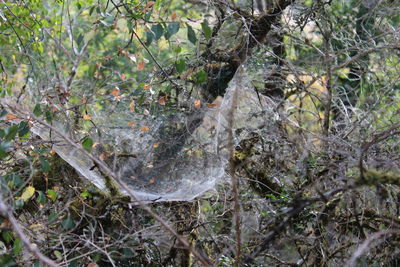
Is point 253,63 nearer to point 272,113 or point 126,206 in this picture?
point 272,113

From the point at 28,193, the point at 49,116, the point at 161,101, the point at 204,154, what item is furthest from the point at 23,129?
the point at 204,154

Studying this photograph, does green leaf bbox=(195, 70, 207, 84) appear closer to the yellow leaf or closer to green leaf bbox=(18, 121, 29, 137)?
green leaf bbox=(18, 121, 29, 137)

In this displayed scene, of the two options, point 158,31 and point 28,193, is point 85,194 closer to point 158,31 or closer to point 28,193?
point 28,193

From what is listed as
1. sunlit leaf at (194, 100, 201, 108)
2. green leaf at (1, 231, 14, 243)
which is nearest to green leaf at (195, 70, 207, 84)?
sunlit leaf at (194, 100, 201, 108)

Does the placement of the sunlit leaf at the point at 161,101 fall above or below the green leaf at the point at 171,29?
below

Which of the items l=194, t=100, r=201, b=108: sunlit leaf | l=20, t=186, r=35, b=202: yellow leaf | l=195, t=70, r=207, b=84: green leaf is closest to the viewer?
l=20, t=186, r=35, b=202: yellow leaf

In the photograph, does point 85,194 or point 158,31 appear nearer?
point 85,194

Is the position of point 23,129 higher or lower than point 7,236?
higher

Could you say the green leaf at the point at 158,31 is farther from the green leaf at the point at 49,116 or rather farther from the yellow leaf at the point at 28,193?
the yellow leaf at the point at 28,193

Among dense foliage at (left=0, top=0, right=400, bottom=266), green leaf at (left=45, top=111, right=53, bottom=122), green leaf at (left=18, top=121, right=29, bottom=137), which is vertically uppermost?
green leaf at (left=18, top=121, right=29, bottom=137)

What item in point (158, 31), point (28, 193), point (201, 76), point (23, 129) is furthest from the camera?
point (201, 76)

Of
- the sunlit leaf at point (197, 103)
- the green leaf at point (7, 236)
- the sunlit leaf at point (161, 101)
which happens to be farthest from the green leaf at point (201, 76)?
the green leaf at point (7, 236)

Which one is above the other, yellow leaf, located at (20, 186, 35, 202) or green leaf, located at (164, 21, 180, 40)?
green leaf, located at (164, 21, 180, 40)

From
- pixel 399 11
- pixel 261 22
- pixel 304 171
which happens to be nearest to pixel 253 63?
→ pixel 261 22
